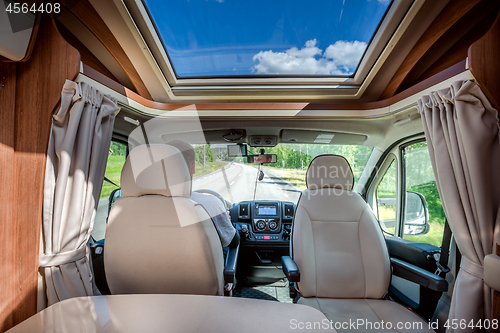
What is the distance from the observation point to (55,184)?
1501mm

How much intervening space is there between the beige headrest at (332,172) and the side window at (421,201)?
104 centimetres

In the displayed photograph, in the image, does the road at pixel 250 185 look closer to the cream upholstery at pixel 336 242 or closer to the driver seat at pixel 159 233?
the cream upholstery at pixel 336 242

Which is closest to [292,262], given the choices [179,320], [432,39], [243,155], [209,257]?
[209,257]

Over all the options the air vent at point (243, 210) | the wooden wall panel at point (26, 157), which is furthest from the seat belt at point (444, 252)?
the wooden wall panel at point (26, 157)

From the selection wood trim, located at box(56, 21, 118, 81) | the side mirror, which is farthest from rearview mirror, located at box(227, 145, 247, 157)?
the side mirror

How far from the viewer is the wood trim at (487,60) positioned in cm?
139

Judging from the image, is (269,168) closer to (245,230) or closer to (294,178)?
(294,178)

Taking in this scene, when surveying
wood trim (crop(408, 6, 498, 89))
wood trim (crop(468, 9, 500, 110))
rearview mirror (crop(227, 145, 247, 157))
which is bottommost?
rearview mirror (crop(227, 145, 247, 157))

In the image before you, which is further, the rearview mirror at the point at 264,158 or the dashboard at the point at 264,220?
the rearview mirror at the point at 264,158

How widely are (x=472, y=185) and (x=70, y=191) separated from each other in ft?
9.03

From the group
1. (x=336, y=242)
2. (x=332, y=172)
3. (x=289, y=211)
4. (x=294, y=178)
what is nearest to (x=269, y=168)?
(x=294, y=178)

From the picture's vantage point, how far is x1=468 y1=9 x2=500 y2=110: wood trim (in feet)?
4.58

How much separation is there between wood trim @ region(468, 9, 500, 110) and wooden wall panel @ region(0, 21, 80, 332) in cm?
262

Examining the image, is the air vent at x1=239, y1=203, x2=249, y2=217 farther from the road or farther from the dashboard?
the road
